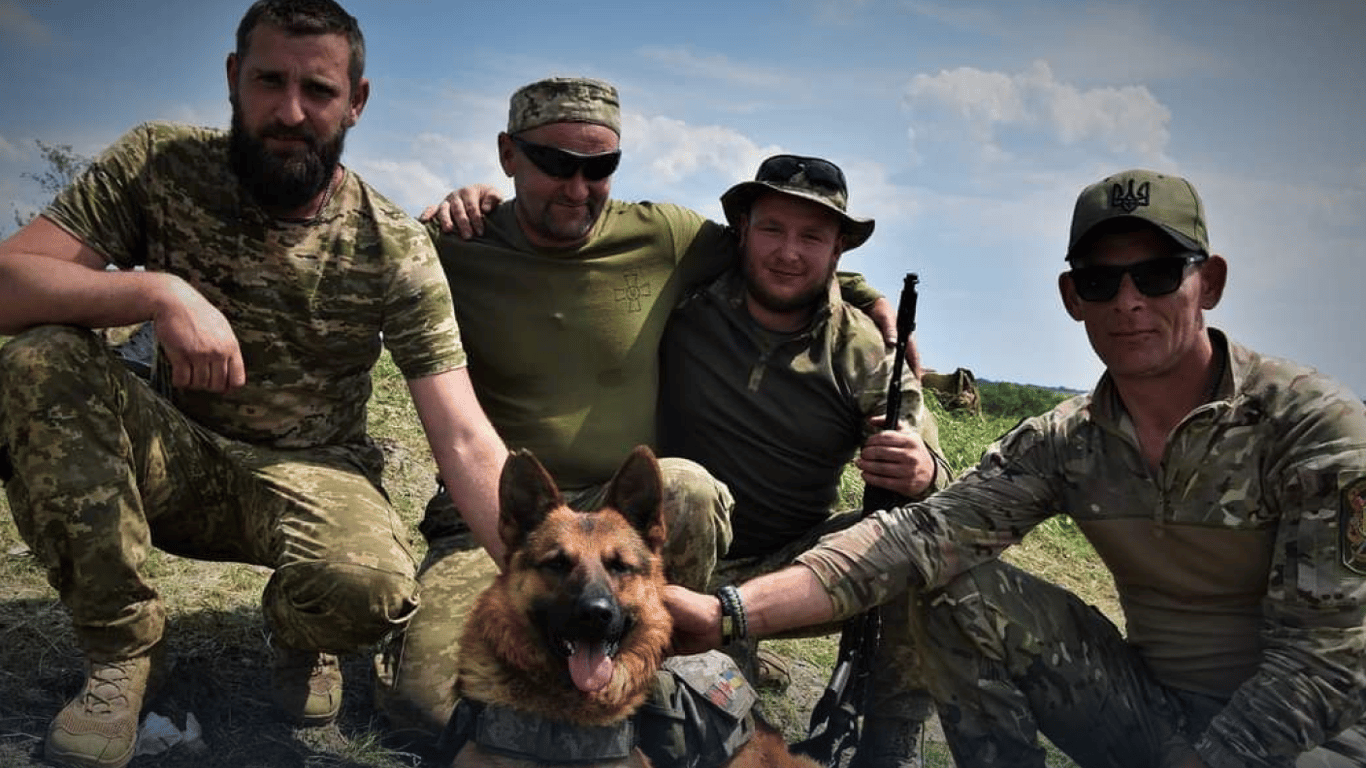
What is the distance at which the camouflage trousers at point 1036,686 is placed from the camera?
3.90 meters

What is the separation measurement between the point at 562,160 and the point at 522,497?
6.47 feet

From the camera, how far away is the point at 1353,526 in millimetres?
3357

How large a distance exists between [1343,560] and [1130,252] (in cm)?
119

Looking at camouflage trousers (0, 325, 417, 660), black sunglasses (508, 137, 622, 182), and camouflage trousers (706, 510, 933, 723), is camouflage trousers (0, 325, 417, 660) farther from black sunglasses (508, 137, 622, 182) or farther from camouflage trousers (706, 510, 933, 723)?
black sunglasses (508, 137, 622, 182)

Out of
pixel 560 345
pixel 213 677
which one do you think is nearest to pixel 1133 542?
pixel 560 345

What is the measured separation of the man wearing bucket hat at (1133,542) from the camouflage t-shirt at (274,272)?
5.89 ft

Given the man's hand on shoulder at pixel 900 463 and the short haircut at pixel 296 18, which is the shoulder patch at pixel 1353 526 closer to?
the man's hand on shoulder at pixel 900 463

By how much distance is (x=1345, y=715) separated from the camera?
135 inches

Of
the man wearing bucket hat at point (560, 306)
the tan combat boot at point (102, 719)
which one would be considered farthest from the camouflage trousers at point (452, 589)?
the tan combat boot at point (102, 719)

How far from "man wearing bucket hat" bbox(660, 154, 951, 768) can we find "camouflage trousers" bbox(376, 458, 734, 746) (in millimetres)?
691

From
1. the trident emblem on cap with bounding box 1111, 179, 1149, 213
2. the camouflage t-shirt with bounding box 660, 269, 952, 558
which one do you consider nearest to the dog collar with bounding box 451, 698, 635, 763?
the camouflage t-shirt with bounding box 660, 269, 952, 558

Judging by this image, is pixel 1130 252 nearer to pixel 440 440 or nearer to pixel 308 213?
pixel 440 440

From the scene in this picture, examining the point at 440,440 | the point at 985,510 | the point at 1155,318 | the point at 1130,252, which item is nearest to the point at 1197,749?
the point at 985,510

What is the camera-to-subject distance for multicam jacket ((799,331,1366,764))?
11.2ft
